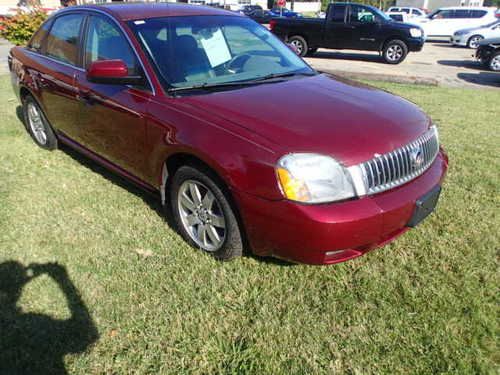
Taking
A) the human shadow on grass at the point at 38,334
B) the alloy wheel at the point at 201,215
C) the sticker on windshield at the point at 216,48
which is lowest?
the human shadow on grass at the point at 38,334

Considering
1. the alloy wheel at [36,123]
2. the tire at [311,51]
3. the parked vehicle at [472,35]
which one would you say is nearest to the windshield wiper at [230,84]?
the alloy wheel at [36,123]

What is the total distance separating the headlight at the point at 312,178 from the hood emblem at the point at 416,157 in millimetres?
588

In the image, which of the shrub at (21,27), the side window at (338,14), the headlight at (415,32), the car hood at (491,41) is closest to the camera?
the shrub at (21,27)

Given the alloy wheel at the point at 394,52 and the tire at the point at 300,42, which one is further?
the tire at the point at 300,42

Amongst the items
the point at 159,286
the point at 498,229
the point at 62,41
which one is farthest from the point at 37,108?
the point at 498,229

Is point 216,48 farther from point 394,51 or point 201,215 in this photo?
point 394,51

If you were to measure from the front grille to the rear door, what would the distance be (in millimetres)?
2733

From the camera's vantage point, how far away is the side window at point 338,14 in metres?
13.7

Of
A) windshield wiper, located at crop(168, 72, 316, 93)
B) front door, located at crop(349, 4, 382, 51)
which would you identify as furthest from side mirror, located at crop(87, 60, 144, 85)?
front door, located at crop(349, 4, 382, 51)

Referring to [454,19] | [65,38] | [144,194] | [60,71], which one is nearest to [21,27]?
[65,38]

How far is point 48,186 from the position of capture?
4.04m

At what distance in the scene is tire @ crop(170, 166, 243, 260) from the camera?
8.46ft

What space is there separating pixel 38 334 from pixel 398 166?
2320 millimetres

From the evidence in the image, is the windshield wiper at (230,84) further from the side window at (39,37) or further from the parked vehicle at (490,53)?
the parked vehicle at (490,53)
